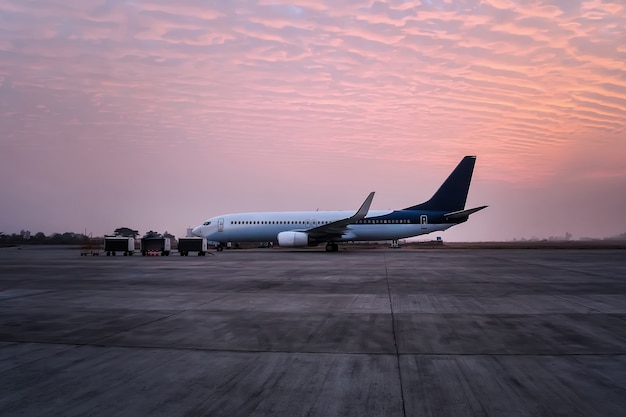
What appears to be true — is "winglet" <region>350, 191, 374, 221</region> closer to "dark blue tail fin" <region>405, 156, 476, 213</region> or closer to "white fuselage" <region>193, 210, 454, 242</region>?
"white fuselage" <region>193, 210, 454, 242</region>

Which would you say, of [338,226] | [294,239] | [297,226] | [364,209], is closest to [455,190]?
[364,209]

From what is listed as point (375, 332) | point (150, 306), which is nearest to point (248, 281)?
point (150, 306)

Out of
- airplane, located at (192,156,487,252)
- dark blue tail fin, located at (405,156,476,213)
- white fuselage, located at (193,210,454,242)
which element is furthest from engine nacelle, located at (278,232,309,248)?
dark blue tail fin, located at (405,156,476,213)

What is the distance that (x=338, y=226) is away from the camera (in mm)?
37344

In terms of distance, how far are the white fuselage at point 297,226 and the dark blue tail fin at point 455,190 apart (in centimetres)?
161

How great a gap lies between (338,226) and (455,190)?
10.0m

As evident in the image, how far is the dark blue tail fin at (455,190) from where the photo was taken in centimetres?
3825

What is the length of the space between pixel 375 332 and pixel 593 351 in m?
3.02

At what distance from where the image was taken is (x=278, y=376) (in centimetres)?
521

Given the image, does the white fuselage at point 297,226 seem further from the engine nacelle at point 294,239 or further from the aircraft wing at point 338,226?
the engine nacelle at point 294,239

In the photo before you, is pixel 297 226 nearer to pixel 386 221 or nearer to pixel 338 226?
pixel 338 226

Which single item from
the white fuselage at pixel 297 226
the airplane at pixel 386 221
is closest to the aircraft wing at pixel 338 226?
the airplane at pixel 386 221

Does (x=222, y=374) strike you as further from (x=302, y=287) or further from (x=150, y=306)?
(x=302, y=287)

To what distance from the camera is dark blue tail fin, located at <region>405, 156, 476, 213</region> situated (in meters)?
38.2
